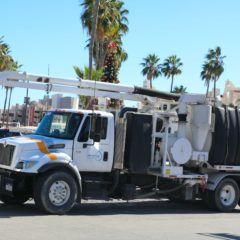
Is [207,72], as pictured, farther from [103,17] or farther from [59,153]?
[59,153]

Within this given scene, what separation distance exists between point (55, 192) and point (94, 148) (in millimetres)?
1553

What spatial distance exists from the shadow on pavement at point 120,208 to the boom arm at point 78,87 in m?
2.97

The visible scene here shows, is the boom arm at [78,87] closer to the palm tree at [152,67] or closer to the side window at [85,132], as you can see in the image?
the side window at [85,132]

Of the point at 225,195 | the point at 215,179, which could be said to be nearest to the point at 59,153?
the point at 215,179

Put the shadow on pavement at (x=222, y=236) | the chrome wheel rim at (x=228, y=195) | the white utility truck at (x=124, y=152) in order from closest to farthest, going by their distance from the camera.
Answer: the shadow on pavement at (x=222, y=236), the white utility truck at (x=124, y=152), the chrome wheel rim at (x=228, y=195)

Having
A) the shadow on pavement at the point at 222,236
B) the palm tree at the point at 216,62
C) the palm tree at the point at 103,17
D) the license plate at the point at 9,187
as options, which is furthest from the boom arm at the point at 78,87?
the palm tree at the point at 216,62

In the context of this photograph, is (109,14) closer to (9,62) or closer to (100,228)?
(100,228)

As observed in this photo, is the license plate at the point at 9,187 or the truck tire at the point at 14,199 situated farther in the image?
the truck tire at the point at 14,199

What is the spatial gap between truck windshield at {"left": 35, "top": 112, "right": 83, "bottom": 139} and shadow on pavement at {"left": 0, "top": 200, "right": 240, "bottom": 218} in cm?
185

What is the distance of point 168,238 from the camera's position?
8.52 metres

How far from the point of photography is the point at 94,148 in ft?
38.3

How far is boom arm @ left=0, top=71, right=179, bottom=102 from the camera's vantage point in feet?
39.6

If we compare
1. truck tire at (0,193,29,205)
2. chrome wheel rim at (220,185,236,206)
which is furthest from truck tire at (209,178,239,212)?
truck tire at (0,193,29,205)

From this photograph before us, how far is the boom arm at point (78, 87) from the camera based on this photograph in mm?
12070
